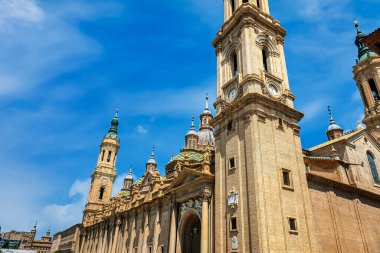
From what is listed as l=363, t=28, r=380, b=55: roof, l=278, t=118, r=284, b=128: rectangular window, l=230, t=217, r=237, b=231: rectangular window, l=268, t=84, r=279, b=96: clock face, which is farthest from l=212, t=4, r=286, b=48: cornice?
l=230, t=217, r=237, b=231: rectangular window

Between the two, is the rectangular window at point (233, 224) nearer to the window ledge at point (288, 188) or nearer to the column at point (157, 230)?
the window ledge at point (288, 188)

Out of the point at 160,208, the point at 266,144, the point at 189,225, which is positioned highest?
the point at 266,144

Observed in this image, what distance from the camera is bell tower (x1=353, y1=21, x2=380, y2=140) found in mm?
43188

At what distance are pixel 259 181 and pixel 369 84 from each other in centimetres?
3649

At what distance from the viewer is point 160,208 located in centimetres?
3356

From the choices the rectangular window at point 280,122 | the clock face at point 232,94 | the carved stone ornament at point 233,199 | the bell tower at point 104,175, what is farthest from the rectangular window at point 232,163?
the bell tower at point 104,175

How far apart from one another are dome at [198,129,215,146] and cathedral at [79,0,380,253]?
24.3 m

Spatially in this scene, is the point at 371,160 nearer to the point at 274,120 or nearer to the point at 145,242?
the point at 274,120

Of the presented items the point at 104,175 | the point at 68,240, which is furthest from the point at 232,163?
the point at 68,240

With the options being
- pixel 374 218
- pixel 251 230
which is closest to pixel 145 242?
pixel 251 230

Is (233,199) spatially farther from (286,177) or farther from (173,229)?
(173,229)

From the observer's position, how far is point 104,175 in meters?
69.6

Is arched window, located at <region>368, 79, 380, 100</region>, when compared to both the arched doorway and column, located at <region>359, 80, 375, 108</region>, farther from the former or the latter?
the arched doorway

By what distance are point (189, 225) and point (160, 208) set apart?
5.72m
